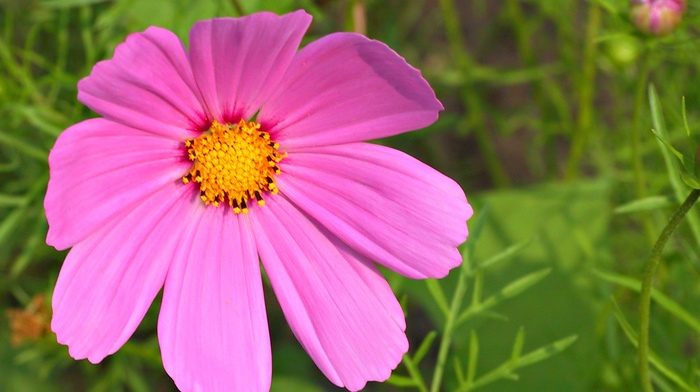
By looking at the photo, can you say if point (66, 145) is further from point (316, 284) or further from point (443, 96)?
point (443, 96)

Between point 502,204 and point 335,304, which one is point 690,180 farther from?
point 502,204

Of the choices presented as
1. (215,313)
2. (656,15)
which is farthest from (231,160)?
(656,15)

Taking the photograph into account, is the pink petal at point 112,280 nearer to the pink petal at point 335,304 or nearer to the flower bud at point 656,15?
the pink petal at point 335,304

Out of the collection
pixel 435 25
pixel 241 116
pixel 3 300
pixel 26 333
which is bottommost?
pixel 3 300

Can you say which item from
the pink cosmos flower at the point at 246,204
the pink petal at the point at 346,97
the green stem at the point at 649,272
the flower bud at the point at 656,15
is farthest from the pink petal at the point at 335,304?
the flower bud at the point at 656,15

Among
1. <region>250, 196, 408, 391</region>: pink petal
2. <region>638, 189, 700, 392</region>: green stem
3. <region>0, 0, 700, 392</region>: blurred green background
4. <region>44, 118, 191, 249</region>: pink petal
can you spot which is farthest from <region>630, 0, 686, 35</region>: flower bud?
<region>44, 118, 191, 249</region>: pink petal

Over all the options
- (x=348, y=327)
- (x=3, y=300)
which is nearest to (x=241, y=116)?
(x=348, y=327)

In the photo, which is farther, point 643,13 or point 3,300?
point 3,300
